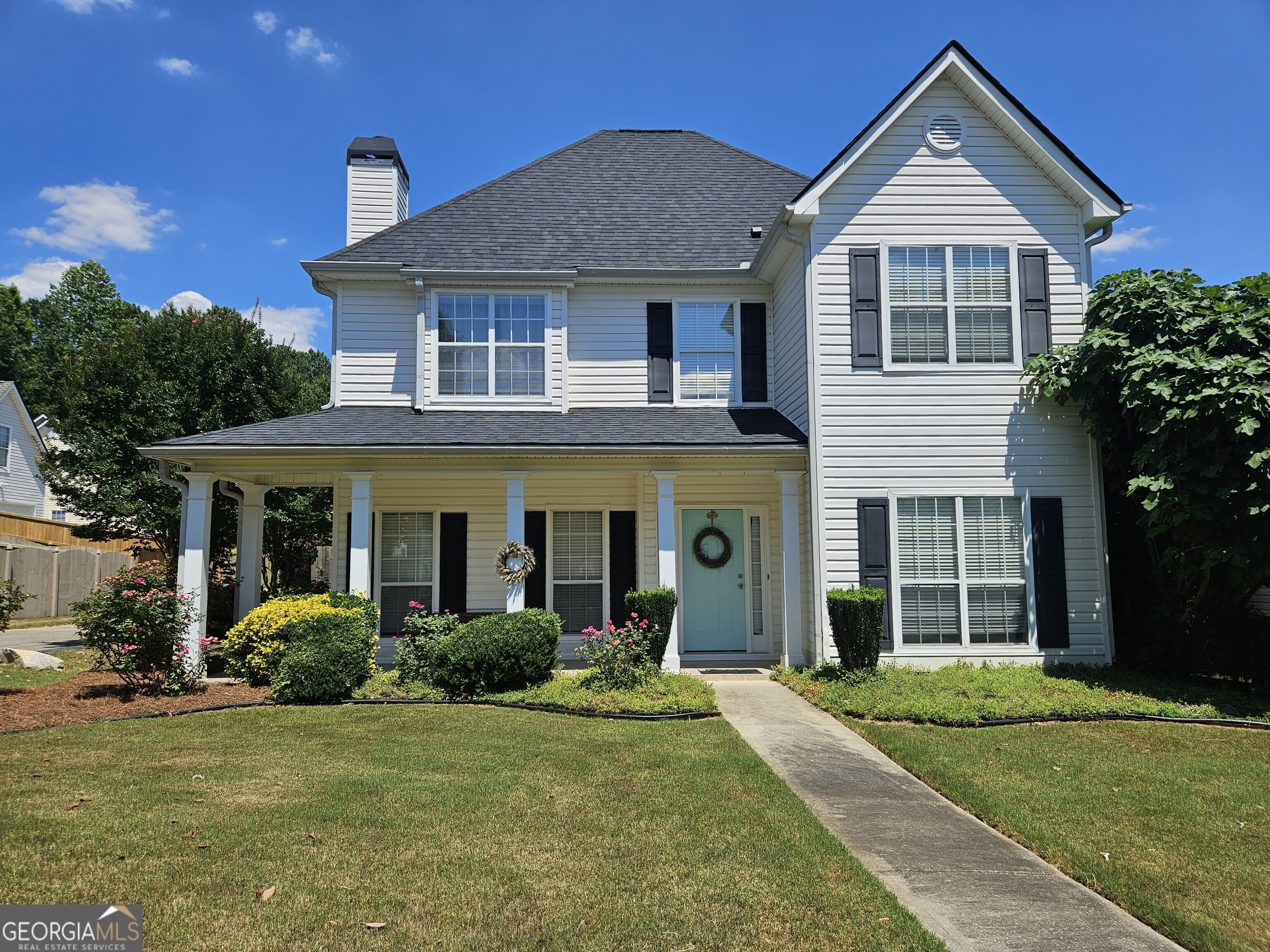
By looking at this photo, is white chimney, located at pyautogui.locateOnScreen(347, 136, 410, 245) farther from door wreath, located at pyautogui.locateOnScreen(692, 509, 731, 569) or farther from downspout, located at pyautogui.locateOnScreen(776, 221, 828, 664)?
door wreath, located at pyautogui.locateOnScreen(692, 509, 731, 569)

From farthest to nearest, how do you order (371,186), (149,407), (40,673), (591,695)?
(149,407) → (371,186) → (40,673) → (591,695)

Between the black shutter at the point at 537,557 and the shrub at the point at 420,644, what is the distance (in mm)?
2229

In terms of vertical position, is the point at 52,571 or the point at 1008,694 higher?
the point at 52,571

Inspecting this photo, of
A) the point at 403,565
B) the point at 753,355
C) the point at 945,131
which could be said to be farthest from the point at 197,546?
the point at 945,131

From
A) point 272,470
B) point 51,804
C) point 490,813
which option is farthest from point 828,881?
point 272,470

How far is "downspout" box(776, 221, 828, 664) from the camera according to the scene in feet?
35.4

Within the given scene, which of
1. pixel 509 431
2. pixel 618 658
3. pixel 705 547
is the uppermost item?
pixel 509 431

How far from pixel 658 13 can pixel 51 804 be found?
37.4 feet

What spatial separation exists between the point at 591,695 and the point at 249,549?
298 inches

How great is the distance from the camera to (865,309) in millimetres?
11062

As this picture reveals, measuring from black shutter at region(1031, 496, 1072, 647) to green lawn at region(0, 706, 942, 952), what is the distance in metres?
5.57

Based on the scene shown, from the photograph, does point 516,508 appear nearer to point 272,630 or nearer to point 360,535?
point 360,535

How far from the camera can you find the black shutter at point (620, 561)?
1306 cm

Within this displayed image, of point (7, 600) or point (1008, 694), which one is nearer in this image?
point (1008, 694)
